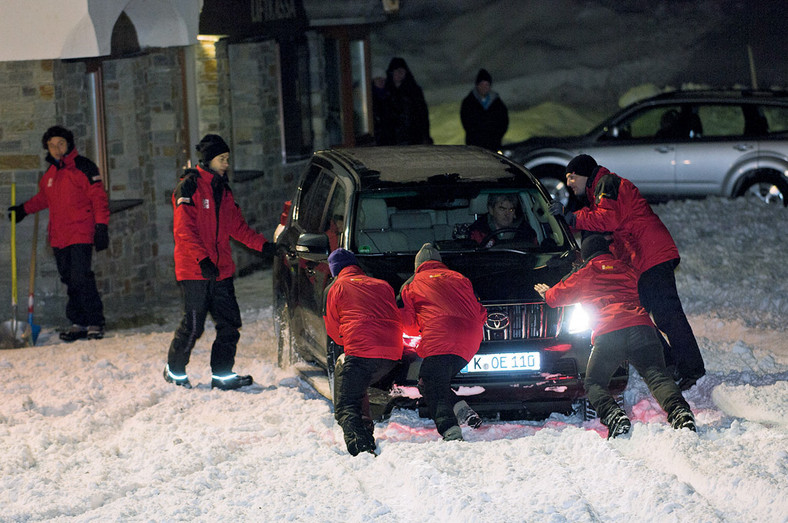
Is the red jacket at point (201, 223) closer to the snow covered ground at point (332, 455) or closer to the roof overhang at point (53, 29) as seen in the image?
the snow covered ground at point (332, 455)

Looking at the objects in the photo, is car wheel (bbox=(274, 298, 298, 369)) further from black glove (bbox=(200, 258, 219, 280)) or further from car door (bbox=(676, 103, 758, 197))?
car door (bbox=(676, 103, 758, 197))

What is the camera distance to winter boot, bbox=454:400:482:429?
288 inches

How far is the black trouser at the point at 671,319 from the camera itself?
8.48 m

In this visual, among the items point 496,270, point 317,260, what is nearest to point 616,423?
point 496,270

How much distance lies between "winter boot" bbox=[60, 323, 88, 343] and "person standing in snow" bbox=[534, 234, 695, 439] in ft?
17.6

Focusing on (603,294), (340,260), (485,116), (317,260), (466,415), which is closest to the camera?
(466,415)

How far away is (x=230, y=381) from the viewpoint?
29.9 feet

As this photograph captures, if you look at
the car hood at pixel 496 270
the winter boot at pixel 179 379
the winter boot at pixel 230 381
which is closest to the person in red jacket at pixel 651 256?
the car hood at pixel 496 270

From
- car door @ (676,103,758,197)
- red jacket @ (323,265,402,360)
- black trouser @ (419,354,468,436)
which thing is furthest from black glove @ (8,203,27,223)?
car door @ (676,103,758,197)

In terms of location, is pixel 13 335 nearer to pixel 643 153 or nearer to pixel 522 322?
pixel 522 322

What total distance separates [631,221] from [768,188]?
841 centimetres

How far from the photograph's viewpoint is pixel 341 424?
7297mm

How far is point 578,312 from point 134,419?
10.1 feet

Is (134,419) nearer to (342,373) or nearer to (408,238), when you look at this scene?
(342,373)
